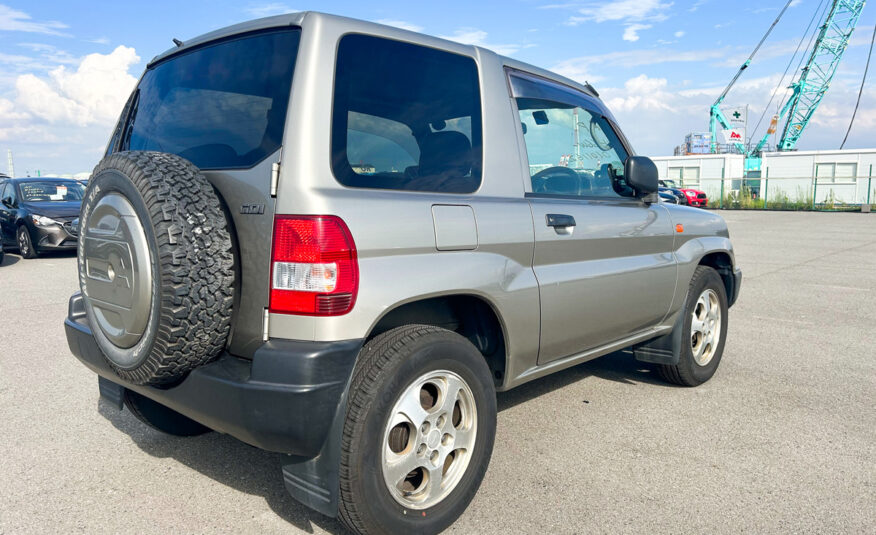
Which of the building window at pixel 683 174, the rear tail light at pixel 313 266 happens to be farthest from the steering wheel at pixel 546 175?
the building window at pixel 683 174

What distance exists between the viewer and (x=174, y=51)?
3158 mm

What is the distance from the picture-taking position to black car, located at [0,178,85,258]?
1262 cm

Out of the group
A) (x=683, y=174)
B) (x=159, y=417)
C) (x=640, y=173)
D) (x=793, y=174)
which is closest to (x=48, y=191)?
(x=159, y=417)

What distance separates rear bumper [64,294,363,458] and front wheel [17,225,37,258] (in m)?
12.8

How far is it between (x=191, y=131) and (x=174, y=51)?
1.89 ft

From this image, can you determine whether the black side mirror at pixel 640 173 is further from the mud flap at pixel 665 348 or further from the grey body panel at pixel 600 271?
the mud flap at pixel 665 348

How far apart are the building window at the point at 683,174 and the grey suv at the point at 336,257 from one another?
45.2m

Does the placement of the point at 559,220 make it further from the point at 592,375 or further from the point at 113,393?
the point at 113,393

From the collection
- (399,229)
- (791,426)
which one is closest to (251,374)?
(399,229)

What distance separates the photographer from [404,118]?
2.71 m

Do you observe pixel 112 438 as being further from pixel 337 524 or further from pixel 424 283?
pixel 424 283

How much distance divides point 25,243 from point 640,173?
13.3m

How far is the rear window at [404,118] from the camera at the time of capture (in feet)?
8.09

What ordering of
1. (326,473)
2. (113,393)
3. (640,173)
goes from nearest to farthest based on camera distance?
(326,473) < (113,393) < (640,173)
